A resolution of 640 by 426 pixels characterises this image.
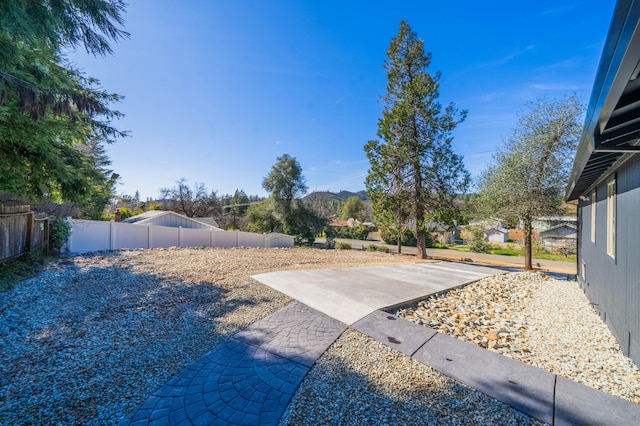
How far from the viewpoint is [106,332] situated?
3.42 m

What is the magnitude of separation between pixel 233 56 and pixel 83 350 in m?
9.06

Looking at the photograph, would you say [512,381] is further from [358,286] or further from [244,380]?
[358,286]

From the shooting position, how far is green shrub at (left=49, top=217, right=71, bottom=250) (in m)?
8.69

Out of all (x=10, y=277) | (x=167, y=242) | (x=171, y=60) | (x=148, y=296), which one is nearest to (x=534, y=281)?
(x=148, y=296)

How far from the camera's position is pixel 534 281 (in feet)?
24.0

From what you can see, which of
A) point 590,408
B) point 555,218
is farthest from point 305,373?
point 555,218

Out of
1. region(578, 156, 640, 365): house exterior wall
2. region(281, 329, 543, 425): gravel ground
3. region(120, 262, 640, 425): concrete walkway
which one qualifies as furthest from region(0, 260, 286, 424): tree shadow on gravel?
region(578, 156, 640, 365): house exterior wall

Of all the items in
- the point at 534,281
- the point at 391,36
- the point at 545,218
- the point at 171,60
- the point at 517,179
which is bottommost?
the point at 534,281

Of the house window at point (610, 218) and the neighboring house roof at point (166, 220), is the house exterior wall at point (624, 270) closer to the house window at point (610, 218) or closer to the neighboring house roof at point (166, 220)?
the house window at point (610, 218)

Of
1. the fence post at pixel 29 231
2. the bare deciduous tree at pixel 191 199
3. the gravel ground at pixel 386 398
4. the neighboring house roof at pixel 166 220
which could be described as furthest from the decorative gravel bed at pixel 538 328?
the bare deciduous tree at pixel 191 199

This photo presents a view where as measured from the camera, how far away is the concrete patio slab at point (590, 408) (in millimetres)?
1878

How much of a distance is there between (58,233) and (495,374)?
12.6m

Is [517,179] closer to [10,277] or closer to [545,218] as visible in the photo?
[545,218]

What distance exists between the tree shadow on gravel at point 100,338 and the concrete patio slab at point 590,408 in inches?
138
